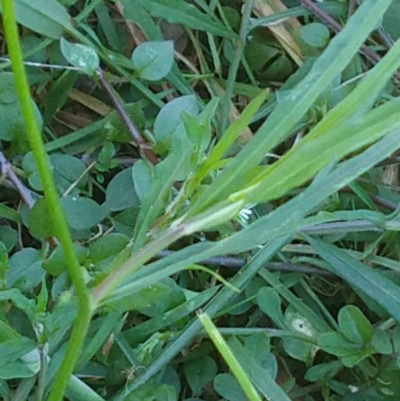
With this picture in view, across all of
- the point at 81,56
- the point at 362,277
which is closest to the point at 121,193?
the point at 81,56

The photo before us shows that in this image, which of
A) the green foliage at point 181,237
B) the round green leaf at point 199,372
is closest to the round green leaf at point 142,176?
the green foliage at point 181,237

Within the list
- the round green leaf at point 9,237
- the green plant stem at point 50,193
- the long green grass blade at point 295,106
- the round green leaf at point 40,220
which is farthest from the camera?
the round green leaf at point 9,237

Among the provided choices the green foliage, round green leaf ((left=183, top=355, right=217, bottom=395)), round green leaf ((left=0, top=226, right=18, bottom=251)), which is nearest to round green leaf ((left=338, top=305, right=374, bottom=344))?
the green foliage

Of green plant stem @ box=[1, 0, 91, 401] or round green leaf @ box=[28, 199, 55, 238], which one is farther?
round green leaf @ box=[28, 199, 55, 238]

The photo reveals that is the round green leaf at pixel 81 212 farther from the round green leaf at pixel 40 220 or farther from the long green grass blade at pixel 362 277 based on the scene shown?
the long green grass blade at pixel 362 277

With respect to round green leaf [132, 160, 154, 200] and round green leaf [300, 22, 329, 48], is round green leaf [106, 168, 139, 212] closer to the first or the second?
round green leaf [132, 160, 154, 200]

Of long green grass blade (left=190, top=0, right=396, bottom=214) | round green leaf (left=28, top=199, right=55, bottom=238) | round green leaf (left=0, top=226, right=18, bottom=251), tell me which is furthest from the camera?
round green leaf (left=0, top=226, right=18, bottom=251)
